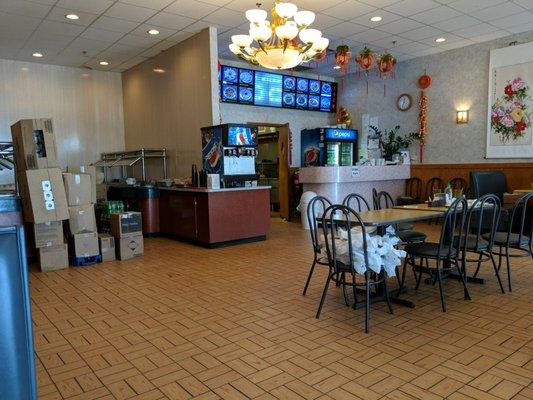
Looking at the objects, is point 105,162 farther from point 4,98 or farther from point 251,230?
point 251,230

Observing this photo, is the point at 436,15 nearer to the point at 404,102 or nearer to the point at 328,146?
the point at 404,102

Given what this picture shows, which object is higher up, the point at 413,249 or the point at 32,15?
the point at 32,15

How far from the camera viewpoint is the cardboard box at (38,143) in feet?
16.3

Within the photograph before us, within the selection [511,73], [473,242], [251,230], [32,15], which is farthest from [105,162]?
[511,73]

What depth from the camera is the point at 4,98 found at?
7.97 meters

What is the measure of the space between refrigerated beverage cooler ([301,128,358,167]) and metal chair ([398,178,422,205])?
1466 millimetres

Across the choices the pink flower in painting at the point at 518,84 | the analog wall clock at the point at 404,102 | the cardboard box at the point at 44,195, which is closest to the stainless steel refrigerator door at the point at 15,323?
the cardboard box at the point at 44,195

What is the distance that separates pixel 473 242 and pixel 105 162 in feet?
25.7

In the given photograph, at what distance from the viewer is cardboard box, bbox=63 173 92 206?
17.3 ft

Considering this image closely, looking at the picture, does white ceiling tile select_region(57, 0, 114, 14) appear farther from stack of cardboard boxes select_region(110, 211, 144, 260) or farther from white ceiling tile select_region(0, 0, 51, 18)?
stack of cardboard boxes select_region(110, 211, 144, 260)

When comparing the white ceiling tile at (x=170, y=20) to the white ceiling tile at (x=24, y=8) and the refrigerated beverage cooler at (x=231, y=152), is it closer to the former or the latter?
the white ceiling tile at (x=24, y=8)

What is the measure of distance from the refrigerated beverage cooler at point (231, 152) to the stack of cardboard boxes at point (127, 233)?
1.45 m

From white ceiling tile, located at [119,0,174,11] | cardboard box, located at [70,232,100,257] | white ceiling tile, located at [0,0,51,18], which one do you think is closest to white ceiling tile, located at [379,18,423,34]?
white ceiling tile, located at [119,0,174,11]

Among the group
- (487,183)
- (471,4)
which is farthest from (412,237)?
(471,4)
